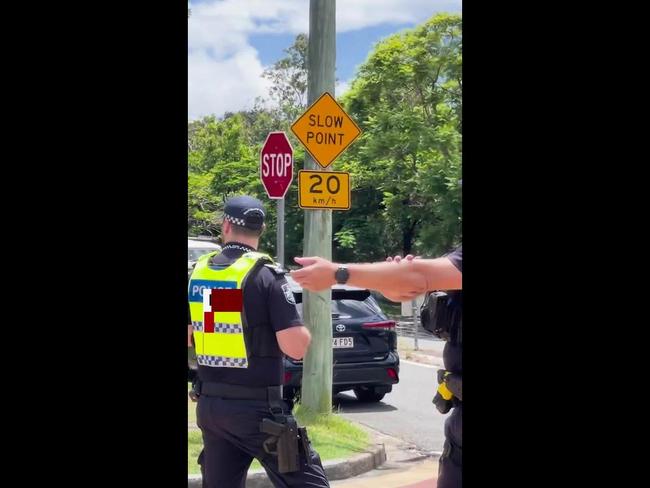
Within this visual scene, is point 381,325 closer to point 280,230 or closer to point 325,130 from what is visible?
point 280,230

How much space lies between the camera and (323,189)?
7.09 meters

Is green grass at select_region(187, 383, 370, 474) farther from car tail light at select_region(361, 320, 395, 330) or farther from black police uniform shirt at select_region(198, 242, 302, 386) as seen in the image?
black police uniform shirt at select_region(198, 242, 302, 386)

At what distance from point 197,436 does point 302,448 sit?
3633 millimetres

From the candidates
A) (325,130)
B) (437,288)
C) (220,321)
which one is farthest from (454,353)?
(325,130)

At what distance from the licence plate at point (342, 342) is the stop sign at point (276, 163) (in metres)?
2.06

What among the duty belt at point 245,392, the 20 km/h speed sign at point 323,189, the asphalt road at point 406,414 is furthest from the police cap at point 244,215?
the asphalt road at point 406,414

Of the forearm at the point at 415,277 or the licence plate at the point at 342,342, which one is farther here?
the licence plate at the point at 342,342

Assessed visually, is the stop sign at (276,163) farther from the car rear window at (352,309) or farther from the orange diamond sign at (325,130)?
the car rear window at (352,309)

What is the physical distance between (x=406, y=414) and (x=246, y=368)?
6.07 metres

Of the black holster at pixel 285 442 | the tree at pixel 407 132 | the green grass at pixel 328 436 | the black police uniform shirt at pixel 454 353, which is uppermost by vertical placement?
the tree at pixel 407 132

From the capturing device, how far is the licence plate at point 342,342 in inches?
361

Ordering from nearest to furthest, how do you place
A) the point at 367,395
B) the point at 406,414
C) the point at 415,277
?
the point at 415,277 → the point at 406,414 → the point at 367,395
